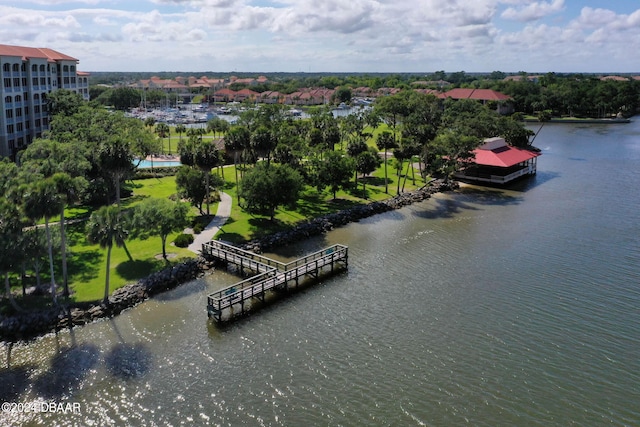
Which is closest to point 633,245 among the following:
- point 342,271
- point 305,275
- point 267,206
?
point 342,271

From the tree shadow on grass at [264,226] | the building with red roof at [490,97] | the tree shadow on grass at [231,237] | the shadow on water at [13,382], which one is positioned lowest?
the shadow on water at [13,382]

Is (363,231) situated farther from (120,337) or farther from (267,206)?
(120,337)

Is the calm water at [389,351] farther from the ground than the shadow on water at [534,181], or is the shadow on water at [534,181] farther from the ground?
the shadow on water at [534,181]

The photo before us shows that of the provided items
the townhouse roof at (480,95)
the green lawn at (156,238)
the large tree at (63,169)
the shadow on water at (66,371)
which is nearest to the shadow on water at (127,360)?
the shadow on water at (66,371)

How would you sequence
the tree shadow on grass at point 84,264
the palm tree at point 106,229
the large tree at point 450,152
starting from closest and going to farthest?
the palm tree at point 106,229, the tree shadow on grass at point 84,264, the large tree at point 450,152

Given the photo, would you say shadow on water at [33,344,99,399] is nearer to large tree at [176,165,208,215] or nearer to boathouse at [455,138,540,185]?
large tree at [176,165,208,215]

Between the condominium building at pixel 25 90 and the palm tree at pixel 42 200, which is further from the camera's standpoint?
the condominium building at pixel 25 90

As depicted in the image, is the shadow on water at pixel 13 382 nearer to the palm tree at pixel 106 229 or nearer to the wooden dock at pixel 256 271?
the palm tree at pixel 106 229

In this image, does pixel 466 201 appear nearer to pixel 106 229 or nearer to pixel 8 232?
pixel 106 229
